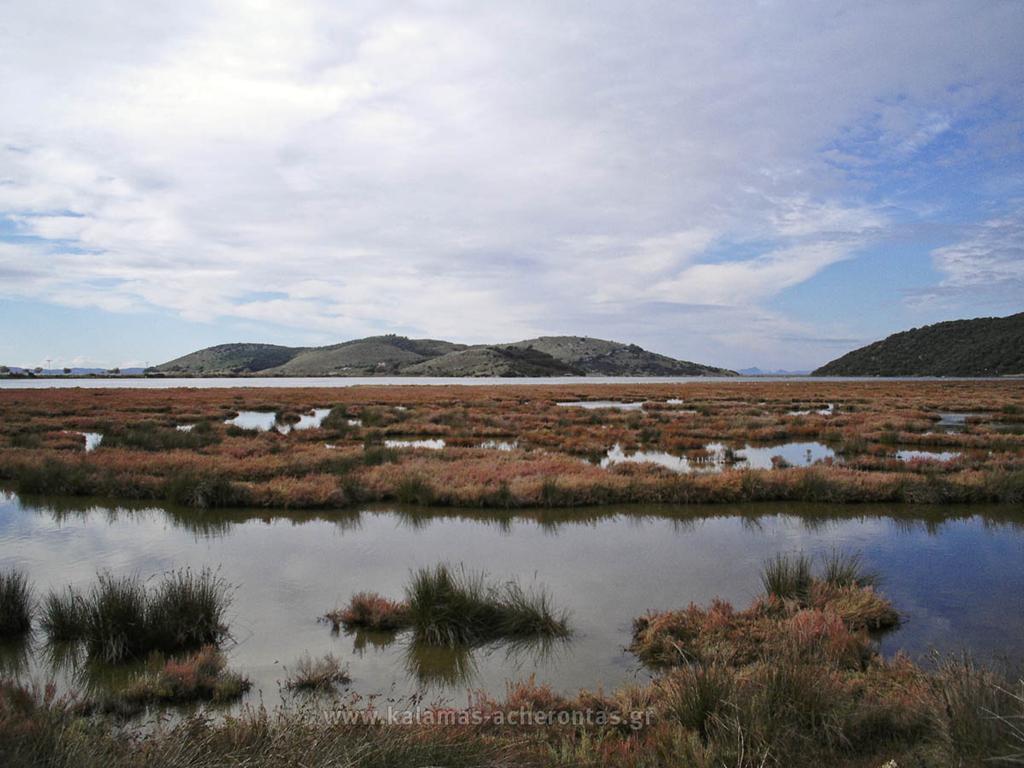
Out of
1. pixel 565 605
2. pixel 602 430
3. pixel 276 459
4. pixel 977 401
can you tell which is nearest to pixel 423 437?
pixel 602 430

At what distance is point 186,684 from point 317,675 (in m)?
1.27

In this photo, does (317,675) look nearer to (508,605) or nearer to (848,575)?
(508,605)

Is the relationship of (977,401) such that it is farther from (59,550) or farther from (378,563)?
(59,550)

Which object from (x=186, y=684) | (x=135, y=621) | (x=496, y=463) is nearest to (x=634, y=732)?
(x=186, y=684)

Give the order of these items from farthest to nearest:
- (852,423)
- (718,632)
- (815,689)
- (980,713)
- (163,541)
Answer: (852,423), (163,541), (718,632), (815,689), (980,713)

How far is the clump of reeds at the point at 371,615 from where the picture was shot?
7.98 metres

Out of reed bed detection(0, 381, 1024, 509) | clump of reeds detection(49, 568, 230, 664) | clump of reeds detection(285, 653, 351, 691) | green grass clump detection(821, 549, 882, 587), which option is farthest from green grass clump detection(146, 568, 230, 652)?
green grass clump detection(821, 549, 882, 587)

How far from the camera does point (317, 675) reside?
6.47 metres

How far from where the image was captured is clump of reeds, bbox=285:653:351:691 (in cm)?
643

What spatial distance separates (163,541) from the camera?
12328 mm

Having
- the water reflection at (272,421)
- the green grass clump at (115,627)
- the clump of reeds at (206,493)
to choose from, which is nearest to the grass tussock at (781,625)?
the green grass clump at (115,627)

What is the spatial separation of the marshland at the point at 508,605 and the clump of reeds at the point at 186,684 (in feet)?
0.08

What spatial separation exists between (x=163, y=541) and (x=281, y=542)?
7.69ft

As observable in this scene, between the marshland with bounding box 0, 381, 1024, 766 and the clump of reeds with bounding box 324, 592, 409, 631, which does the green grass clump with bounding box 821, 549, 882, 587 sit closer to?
the marshland with bounding box 0, 381, 1024, 766
